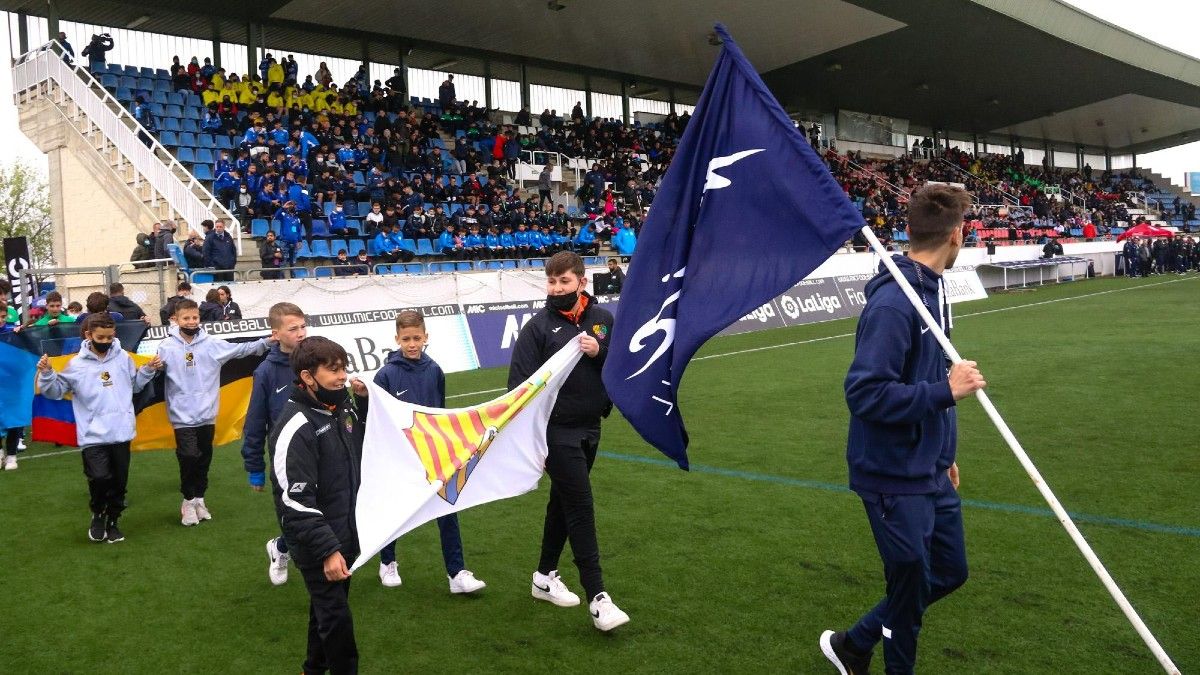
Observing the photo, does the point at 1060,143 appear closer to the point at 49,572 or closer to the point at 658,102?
the point at 658,102

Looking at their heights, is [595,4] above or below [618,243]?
above

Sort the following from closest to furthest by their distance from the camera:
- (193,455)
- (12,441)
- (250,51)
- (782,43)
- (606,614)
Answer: (606,614) < (193,455) < (12,441) < (250,51) < (782,43)

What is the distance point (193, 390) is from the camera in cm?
775

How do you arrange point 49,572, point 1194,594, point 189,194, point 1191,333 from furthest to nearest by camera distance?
point 189,194
point 1191,333
point 49,572
point 1194,594

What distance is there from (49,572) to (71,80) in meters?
20.7

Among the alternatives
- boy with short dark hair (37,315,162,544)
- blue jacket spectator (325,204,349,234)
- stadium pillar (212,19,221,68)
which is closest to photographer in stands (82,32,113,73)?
stadium pillar (212,19,221,68)

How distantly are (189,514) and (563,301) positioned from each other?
14.2ft

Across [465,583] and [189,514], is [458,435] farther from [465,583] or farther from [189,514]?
[189,514]

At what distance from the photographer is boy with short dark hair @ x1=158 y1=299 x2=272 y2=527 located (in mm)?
7664

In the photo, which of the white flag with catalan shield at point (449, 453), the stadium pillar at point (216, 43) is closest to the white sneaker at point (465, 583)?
the white flag with catalan shield at point (449, 453)

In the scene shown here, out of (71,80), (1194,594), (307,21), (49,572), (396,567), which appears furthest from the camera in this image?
(307,21)

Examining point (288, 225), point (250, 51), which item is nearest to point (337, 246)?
point (288, 225)

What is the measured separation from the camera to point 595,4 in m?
30.0

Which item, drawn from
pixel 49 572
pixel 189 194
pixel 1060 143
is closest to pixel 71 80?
pixel 189 194
